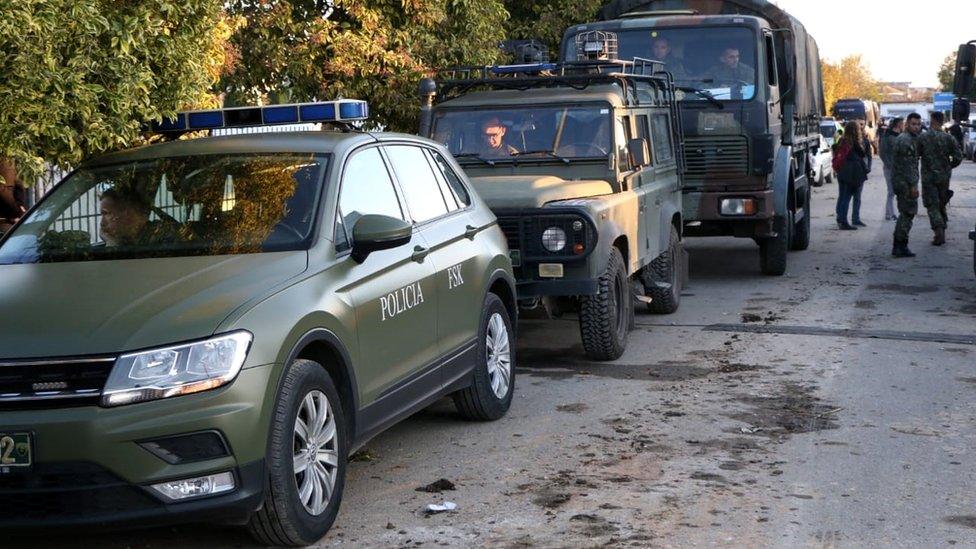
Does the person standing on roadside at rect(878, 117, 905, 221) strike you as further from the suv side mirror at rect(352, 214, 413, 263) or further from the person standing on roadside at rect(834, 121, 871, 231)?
the suv side mirror at rect(352, 214, 413, 263)

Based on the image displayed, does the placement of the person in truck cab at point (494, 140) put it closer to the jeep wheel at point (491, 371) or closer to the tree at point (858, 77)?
the jeep wheel at point (491, 371)

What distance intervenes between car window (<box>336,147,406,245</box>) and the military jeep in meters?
2.68

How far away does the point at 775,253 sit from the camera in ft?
47.8

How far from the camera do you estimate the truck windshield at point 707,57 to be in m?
13.7

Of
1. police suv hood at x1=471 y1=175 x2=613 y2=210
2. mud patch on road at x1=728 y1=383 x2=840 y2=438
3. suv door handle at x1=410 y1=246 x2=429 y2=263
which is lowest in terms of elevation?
mud patch on road at x1=728 y1=383 x2=840 y2=438

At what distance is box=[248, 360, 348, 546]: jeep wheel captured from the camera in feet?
16.1

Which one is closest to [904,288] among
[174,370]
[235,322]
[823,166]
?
[235,322]

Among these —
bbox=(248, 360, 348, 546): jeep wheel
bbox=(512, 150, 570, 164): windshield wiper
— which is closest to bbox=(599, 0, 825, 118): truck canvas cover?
bbox=(512, 150, 570, 164): windshield wiper

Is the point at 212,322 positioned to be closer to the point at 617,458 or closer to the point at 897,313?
the point at 617,458

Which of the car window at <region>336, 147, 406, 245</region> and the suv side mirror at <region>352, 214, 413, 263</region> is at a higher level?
the car window at <region>336, 147, 406, 245</region>

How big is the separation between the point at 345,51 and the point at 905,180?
732cm

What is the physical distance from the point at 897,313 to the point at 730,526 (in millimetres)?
6811

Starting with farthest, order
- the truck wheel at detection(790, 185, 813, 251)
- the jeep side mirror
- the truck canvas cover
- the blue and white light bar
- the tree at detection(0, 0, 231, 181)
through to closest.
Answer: the truck wheel at detection(790, 185, 813, 251), the truck canvas cover, the jeep side mirror, the tree at detection(0, 0, 231, 181), the blue and white light bar

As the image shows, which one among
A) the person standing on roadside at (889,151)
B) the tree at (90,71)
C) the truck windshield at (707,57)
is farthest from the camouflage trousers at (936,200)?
the tree at (90,71)
